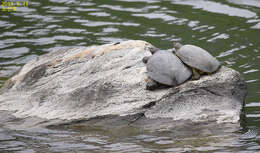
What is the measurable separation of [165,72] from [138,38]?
4.33 metres

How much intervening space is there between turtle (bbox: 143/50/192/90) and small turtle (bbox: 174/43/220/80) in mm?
80

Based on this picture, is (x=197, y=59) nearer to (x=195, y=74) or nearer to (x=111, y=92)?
(x=195, y=74)

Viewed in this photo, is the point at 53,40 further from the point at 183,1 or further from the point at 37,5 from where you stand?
Result: the point at 183,1

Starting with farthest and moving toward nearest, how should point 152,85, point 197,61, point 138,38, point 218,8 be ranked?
point 218,8, point 138,38, point 197,61, point 152,85

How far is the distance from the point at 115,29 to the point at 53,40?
1.49 metres

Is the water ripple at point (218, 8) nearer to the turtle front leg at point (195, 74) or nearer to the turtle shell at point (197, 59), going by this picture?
the turtle shell at point (197, 59)

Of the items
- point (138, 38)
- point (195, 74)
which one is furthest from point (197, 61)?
point (138, 38)

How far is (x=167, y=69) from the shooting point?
6086 millimetres

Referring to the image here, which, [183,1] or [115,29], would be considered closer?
[115,29]

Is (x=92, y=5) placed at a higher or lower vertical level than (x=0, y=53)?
higher

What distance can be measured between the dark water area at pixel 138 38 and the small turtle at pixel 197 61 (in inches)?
32.1

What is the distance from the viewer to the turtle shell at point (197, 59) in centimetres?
612

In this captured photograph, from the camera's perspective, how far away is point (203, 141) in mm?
5418

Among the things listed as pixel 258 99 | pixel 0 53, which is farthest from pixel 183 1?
pixel 258 99
